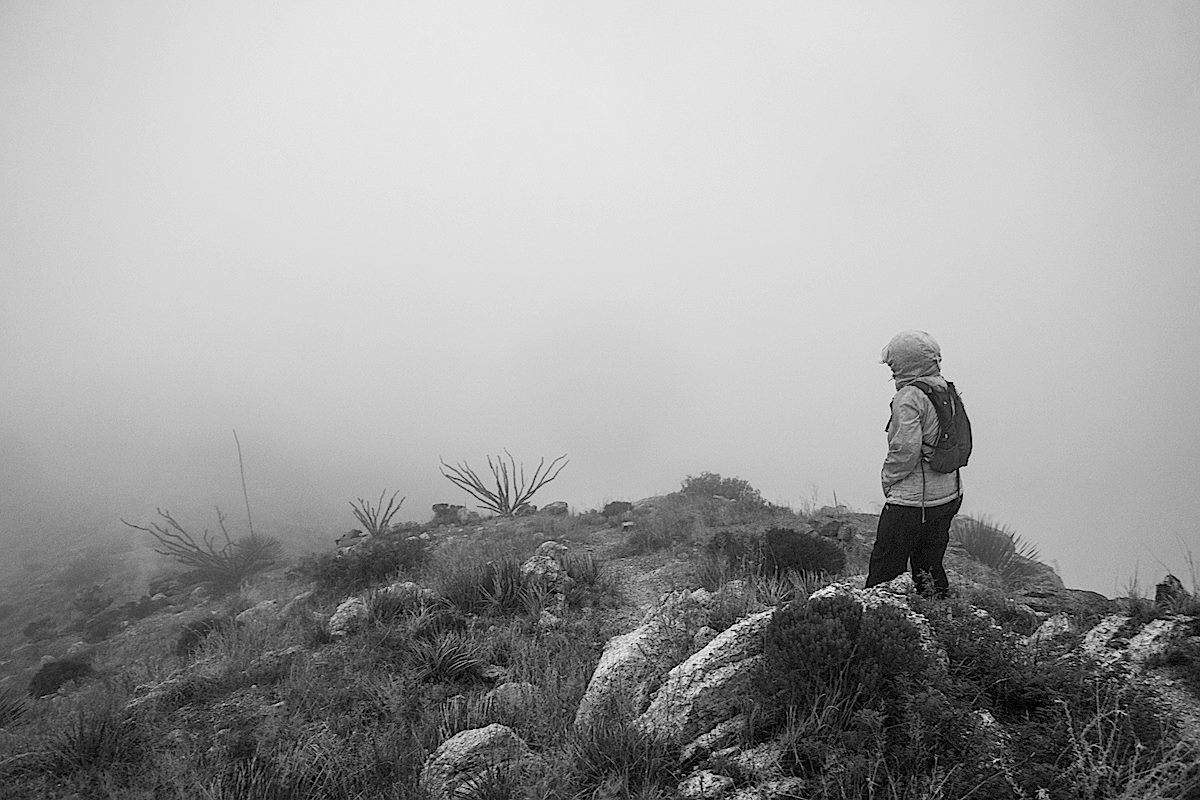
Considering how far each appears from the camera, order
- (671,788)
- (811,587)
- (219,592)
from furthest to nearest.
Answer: (219,592) < (811,587) < (671,788)

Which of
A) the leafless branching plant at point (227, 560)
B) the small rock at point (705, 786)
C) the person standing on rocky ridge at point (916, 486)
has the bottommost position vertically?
the leafless branching plant at point (227, 560)

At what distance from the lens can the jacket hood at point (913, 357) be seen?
5.31m

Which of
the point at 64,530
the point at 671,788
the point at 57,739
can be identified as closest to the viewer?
the point at 671,788

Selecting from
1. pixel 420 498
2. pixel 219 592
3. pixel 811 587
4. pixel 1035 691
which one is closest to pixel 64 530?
pixel 219 592

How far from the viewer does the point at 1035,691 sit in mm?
3277

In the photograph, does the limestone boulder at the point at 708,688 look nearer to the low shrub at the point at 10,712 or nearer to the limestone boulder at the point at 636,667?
the limestone boulder at the point at 636,667

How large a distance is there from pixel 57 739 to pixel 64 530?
31.8 metres

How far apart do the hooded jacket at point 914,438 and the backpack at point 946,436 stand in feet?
0.13

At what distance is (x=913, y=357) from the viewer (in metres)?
5.32

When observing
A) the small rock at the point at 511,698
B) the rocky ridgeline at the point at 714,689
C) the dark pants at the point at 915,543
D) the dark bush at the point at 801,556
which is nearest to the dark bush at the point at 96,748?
the rocky ridgeline at the point at 714,689

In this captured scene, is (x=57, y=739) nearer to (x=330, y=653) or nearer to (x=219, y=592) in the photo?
(x=330, y=653)

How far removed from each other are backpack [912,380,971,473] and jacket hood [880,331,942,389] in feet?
0.38

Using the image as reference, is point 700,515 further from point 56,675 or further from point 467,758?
point 56,675

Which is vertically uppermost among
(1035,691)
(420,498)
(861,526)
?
(1035,691)
